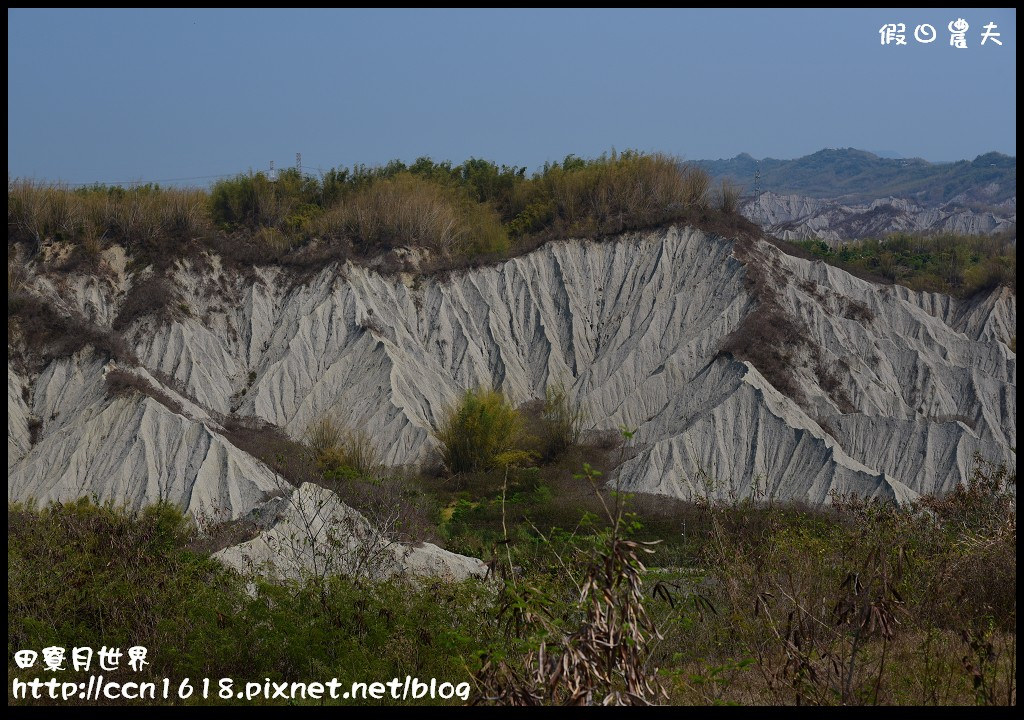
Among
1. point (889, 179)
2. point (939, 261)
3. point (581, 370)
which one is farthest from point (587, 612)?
point (889, 179)

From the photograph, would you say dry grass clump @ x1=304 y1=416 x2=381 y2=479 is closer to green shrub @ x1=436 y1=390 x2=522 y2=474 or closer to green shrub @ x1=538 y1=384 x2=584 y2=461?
green shrub @ x1=436 y1=390 x2=522 y2=474

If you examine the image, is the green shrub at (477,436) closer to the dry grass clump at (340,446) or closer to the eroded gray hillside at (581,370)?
the eroded gray hillside at (581,370)

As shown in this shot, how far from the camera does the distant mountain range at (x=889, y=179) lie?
134 metres

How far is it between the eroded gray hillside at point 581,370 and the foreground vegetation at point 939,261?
4.89 feet

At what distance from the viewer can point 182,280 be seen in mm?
39594

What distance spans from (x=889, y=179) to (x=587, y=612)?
6642 inches

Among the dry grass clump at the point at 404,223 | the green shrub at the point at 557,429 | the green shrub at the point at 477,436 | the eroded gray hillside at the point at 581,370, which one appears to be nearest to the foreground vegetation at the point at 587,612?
the eroded gray hillside at the point at 581,370

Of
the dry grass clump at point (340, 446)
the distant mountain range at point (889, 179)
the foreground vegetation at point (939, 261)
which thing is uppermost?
the distant mountain range at point (889, 179)

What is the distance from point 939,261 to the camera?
48.3 metres

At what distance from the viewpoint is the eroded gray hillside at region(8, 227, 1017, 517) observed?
90.5 ft

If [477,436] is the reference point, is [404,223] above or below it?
above

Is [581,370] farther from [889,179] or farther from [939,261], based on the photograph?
[889,179]

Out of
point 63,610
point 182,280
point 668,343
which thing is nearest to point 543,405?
point 668,343
